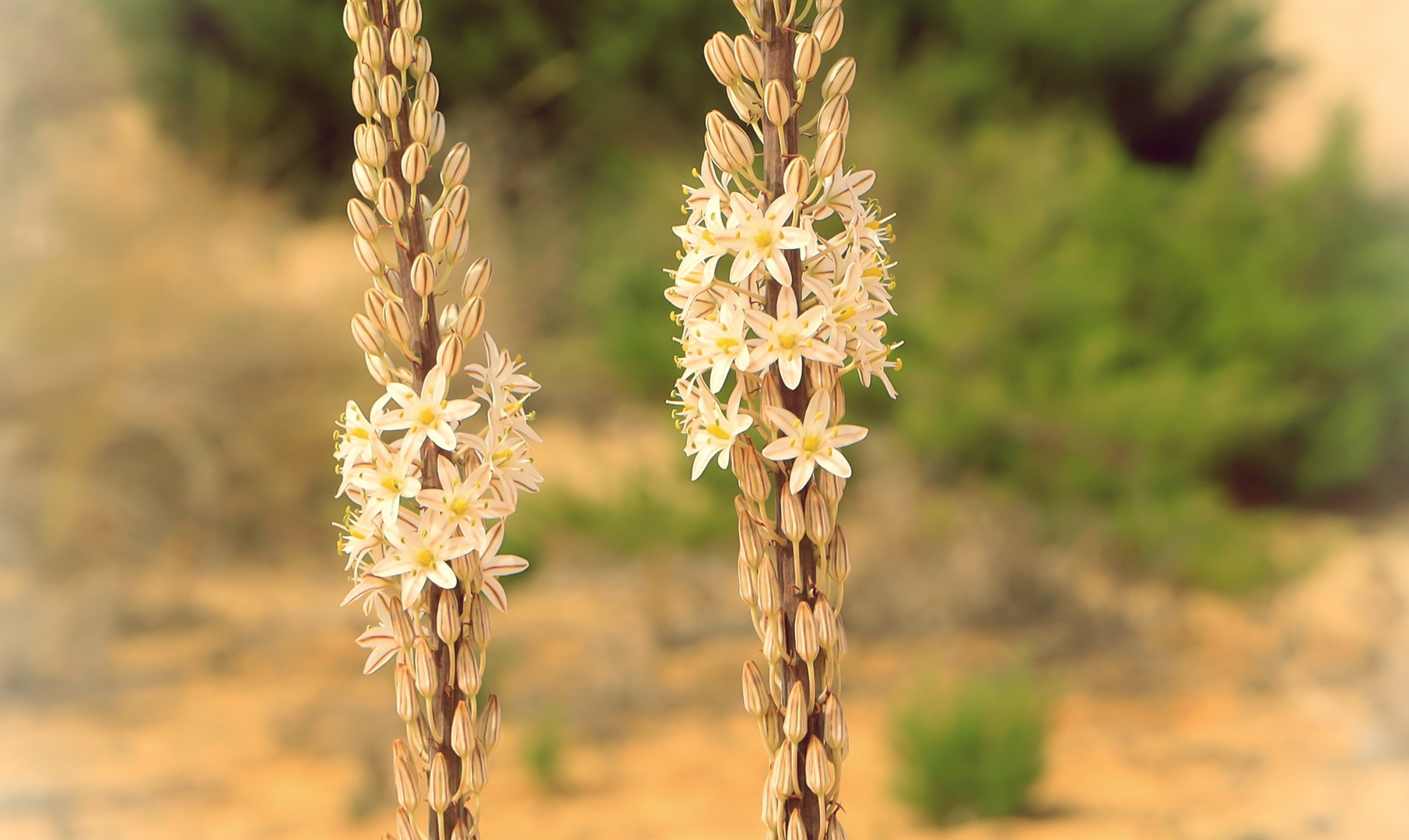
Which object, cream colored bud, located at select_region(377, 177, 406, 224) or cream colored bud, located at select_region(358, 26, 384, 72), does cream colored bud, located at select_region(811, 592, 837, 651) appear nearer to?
cream colored bud, located at select_region(377, 177, 406, 224)

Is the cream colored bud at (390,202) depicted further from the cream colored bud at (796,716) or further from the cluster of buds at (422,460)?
the cream colored bud at (796,716)

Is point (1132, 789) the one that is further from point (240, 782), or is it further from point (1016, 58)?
point (1016, 58)

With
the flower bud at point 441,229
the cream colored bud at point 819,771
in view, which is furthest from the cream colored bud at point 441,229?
the cream colored bud at point 819,771

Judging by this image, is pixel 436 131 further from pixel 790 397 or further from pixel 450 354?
pixel 790 397

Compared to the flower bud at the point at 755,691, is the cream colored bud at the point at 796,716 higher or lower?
lower

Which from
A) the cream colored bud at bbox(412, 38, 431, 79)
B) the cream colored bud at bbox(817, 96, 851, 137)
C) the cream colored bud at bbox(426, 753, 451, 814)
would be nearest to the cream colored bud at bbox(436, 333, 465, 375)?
the cream colored bud at bbox(426, 753, 451, 814)

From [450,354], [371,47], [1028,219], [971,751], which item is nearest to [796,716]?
[450,354]
